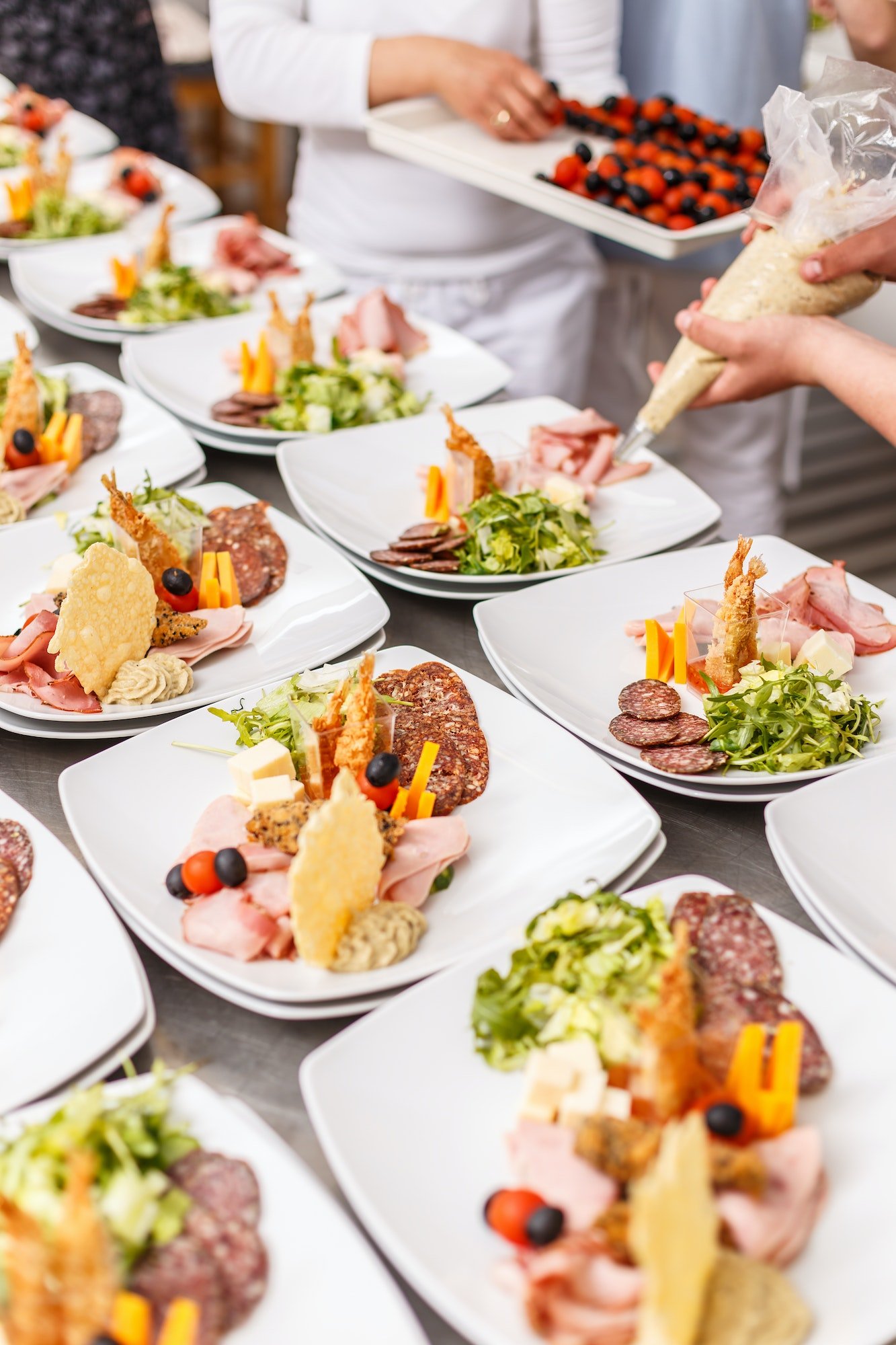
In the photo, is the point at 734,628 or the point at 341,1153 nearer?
the point at 341,1153

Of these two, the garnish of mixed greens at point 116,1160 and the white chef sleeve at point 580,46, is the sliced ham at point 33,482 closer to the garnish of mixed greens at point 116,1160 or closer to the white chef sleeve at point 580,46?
the garnish of mixed greens at point 116,1160

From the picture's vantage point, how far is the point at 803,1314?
953 millimetres

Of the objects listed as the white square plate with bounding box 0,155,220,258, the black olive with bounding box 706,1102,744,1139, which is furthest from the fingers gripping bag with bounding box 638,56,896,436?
the white square plate with bounding box 0,155,220,258

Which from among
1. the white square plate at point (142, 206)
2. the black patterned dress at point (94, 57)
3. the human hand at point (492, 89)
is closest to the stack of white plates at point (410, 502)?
the human hand at point (492, 89)

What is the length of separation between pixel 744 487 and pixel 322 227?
4.89 feet

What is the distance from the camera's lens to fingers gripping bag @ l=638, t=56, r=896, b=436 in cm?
197

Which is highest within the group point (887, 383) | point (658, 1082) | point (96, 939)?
point (887, 383)

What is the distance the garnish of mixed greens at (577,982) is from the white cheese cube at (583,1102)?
0.14 feet

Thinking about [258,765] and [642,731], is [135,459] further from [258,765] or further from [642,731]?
[642,731]

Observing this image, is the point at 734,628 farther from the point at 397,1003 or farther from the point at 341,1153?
the point at 341,1153

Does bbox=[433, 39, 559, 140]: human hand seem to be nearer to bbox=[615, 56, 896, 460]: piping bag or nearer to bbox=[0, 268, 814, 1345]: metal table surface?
bbox=[615, 56, 896, 460]: piping bag

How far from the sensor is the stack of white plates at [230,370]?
240 cm

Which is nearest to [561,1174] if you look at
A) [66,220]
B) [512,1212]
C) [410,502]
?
[512,1212]

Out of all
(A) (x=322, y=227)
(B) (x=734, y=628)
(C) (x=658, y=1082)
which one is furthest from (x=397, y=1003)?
(A) (x=322, y=227)
